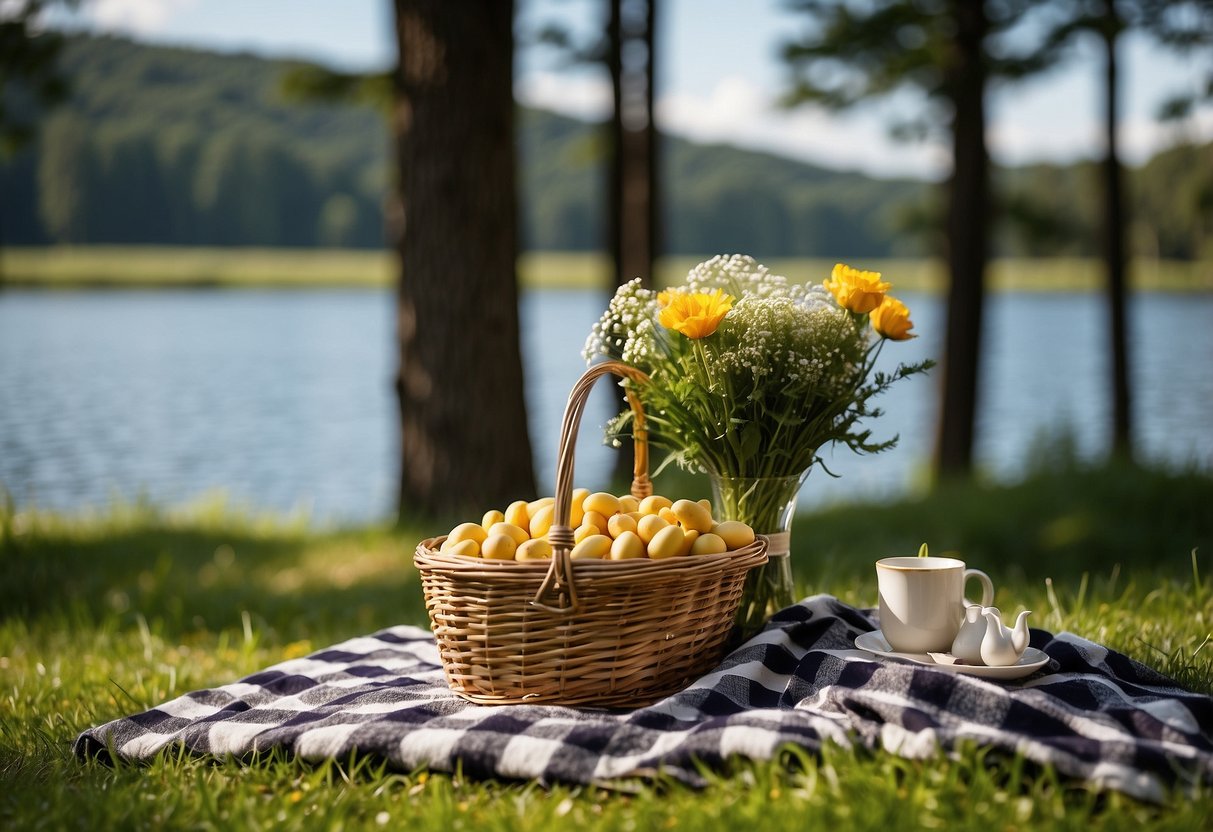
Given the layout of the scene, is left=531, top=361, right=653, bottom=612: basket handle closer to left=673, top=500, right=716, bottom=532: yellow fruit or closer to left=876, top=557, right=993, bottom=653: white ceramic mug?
left=673, top=500, right=716, bottom=532: yellow fruit

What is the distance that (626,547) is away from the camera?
263cm

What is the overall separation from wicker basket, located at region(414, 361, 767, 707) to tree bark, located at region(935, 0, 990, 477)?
8.04 m

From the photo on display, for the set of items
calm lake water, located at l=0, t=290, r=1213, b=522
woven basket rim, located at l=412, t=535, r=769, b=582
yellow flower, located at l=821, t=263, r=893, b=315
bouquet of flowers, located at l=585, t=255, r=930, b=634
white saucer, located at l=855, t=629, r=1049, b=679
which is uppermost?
yellow flower, located at l=821, t=263, r=893, b=315

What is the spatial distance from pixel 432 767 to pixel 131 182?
7451 centimetres

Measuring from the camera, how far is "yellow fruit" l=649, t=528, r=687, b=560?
2637mm

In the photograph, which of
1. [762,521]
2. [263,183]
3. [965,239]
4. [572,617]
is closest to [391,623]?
[762,521]

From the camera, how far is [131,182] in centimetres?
6900

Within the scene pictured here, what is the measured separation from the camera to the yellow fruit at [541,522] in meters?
2.83

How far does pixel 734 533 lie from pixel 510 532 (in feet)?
1.88

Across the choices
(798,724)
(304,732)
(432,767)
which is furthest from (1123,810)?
(304,732)

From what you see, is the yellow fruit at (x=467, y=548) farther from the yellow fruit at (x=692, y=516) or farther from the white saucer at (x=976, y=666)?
the white saucer at (x=976, y=666)

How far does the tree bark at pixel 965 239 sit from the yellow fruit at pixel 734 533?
8.01 m

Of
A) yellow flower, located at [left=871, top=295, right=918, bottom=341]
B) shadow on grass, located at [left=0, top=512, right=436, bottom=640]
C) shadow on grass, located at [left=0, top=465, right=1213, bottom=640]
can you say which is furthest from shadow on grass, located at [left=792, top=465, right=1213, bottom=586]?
yellow flower, located at [left=871, top=295, right=918, bottom=341]

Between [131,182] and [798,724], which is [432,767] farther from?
[131,182]
